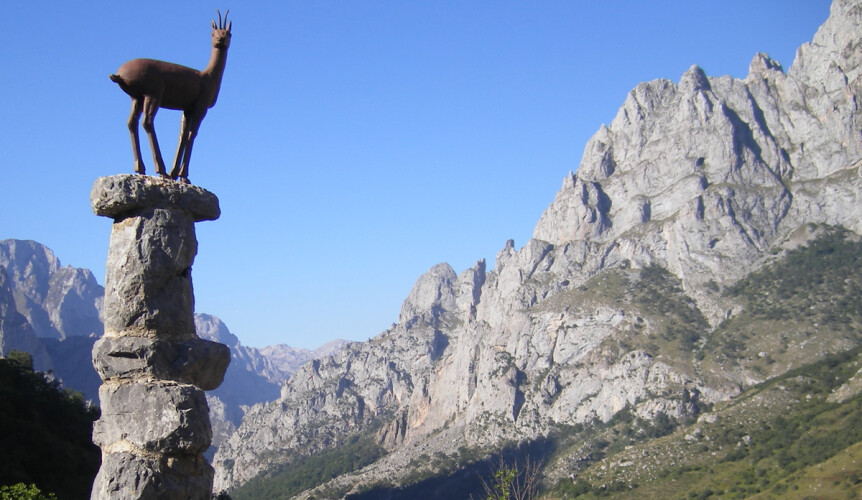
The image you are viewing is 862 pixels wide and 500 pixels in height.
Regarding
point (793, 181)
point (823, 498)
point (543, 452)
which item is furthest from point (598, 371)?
point (823, 498)

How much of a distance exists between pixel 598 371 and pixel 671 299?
2270cm

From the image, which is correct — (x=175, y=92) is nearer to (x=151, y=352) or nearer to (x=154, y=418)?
(x=151, y=352)

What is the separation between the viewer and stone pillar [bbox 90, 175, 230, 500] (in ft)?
25.5

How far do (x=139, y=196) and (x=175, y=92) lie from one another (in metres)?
1.73

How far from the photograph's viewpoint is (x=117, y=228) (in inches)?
332

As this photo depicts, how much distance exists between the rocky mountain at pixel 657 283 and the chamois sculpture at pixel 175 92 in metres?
114

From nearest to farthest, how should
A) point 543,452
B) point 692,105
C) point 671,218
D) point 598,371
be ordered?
point 543,452, point 598,371, point 671,218, point 692,105

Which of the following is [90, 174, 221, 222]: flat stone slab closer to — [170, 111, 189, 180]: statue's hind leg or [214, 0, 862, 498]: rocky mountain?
[170, 111, 189, 180]: statue's hind leg

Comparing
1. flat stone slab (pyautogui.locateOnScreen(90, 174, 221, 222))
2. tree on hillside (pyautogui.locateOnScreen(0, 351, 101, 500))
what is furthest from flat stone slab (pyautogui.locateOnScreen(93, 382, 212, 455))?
tree on hillside (pyautogui.locateOnScreen(0, 351, 101, 500))

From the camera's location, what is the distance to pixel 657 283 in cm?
15900

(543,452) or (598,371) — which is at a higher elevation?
(598,371)

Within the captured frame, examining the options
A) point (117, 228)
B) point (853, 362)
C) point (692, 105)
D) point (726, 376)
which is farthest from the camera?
point (692, 105)

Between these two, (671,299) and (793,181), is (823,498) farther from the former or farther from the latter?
(793,181)

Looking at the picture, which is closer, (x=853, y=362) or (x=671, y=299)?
(x=853, y=362)
